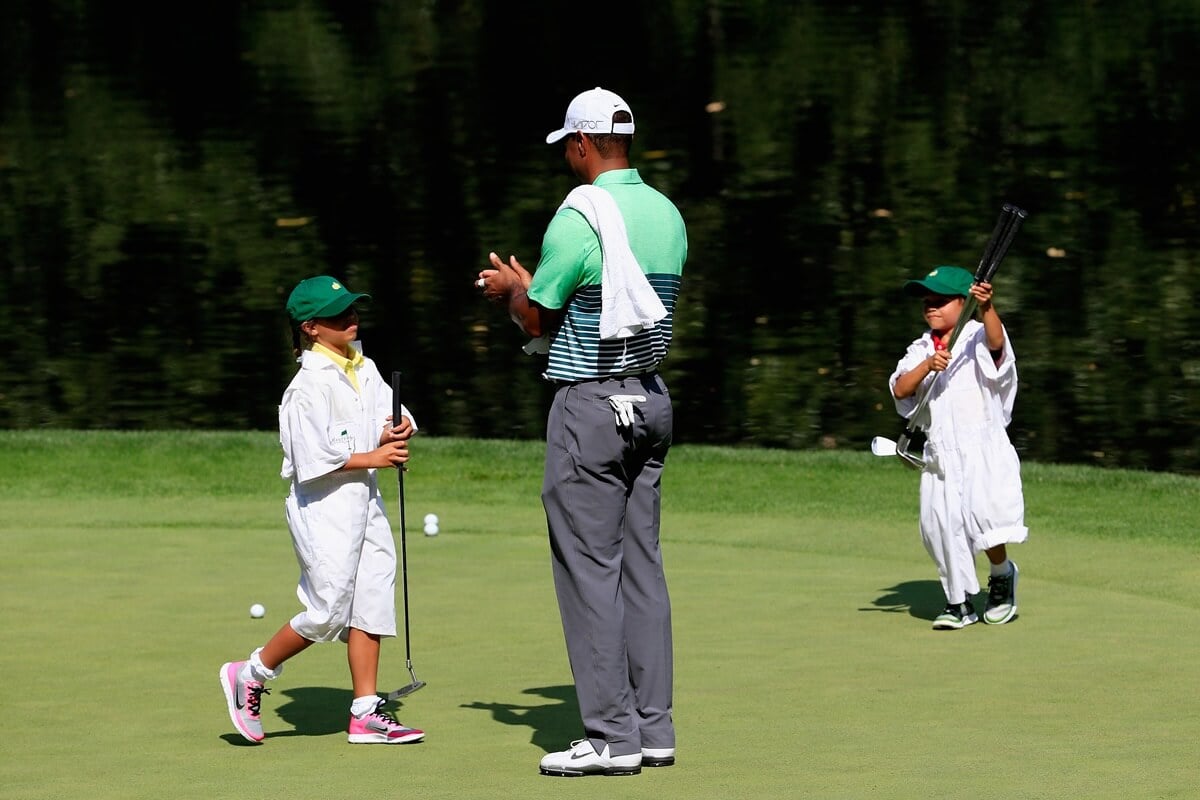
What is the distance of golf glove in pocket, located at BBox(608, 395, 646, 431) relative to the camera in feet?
19.2

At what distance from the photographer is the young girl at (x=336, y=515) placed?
20.8 ft

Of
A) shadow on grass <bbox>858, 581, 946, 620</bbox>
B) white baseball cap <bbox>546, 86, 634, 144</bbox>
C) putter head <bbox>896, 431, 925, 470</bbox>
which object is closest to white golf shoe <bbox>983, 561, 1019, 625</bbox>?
shadow on grass <bbox>858, 581, 946, 620</bbox>

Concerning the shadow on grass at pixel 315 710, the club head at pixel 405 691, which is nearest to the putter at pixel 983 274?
the shadow on grass at pixel 315 710

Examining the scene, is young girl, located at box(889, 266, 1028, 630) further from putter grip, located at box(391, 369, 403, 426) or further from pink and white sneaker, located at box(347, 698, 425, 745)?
pink and white sneaker, located at box(347, 698, 425, 745)

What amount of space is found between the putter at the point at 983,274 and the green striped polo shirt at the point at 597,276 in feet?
7.94

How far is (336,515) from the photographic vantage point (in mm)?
6391

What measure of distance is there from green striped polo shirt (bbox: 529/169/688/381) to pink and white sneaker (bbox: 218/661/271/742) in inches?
52.8

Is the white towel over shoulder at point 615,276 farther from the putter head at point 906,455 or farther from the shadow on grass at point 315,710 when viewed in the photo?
the putter head at point 906,455

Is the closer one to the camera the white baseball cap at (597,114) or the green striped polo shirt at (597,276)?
the green striped polo shirt at (597,276)

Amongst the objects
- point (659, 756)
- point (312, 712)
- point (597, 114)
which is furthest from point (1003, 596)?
point (597, 114)

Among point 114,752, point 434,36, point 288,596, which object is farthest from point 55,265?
point 114,752

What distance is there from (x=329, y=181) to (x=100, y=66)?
1.92 meters

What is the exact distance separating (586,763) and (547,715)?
0.88 meters

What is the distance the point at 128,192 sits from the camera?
14.2m
